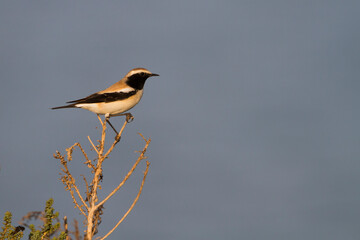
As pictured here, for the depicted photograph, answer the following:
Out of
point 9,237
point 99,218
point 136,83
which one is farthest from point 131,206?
point 136,83

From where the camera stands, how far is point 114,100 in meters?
11.9

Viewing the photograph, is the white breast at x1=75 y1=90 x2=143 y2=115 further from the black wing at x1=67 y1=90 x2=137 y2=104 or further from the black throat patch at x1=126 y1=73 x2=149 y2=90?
the black throat patch at x1=126 y1=73 x2=149 y2=90

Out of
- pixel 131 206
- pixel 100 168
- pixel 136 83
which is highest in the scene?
pixel 136 83

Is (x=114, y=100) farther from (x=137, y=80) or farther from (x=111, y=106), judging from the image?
(x=137, y=80)

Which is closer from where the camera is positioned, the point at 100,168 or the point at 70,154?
the point at 100,168

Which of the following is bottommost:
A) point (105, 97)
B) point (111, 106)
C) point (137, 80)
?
point (111, 106)

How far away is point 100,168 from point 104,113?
268 centimetres

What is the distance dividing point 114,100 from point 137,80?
1.13 m

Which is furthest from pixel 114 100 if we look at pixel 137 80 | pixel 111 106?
pixel 137 80

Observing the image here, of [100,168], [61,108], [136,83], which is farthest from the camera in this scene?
[136,83]

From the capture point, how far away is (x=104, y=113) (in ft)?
39.1

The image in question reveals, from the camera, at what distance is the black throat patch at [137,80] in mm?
12572

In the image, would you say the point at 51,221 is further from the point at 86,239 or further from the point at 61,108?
the point at 61,108

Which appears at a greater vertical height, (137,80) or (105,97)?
(137,80)
